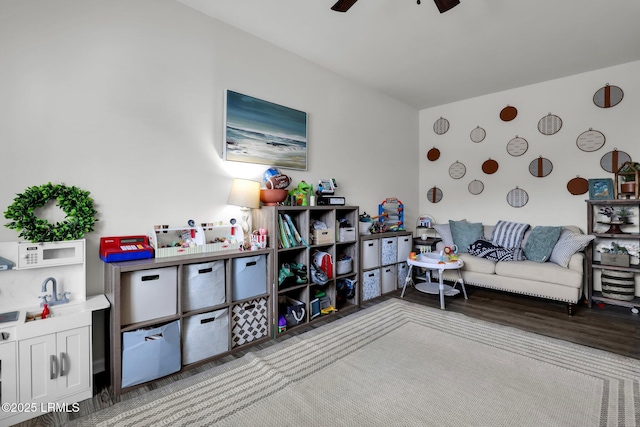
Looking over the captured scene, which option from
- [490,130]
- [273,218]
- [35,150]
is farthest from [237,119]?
[490,130]

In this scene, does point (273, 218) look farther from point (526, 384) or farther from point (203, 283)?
point (526, 384)

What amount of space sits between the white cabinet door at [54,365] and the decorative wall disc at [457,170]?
464 centimetres

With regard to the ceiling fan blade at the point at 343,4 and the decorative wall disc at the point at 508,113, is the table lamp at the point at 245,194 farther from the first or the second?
the decorative wall disc at the point at 508,113

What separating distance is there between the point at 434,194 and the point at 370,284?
7.03 ft

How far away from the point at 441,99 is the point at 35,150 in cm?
461

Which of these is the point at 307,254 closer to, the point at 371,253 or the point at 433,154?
the point at 371,253

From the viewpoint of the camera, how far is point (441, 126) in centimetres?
479

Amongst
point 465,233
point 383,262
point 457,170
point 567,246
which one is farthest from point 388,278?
point 457,170

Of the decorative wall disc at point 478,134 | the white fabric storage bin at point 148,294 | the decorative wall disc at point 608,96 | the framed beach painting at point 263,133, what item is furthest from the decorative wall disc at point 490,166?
the white fabric storage bin at point 148,294

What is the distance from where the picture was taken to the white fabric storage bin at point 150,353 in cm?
184

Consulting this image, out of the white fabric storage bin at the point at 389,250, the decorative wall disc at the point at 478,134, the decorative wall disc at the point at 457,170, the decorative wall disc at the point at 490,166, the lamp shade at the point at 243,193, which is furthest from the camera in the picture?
the decorative wall disc at the point at 457,170

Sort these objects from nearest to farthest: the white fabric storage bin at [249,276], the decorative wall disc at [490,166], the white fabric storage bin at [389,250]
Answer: the white fabric storage bin at [249,276] → the white fabric storage bin at [389,250] → the decorative wall disc at [490,166]

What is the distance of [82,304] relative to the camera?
185cm

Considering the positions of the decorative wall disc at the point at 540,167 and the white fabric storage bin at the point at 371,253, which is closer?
the white fabric storage bin at the point at 371,253
